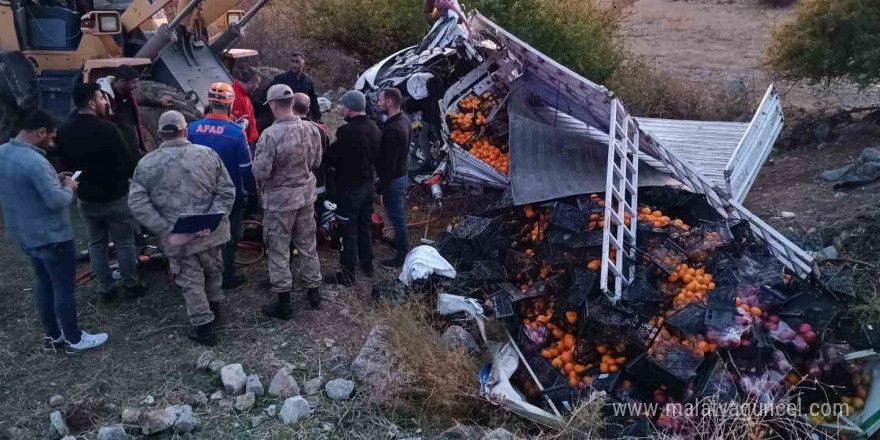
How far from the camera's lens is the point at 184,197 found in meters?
4.75

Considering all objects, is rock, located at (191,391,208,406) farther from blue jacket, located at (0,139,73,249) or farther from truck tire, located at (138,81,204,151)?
truck tire, located at (138,81,204,151)

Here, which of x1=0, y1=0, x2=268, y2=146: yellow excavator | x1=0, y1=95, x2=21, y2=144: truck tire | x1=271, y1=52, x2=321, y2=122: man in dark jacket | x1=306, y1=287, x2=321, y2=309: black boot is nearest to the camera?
x1=306, y1=287, x2=321, y2=309: black boot

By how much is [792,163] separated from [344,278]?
6.65m

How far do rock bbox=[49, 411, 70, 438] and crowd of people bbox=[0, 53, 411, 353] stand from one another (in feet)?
2.94

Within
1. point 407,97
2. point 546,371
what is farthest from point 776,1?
point 546,371

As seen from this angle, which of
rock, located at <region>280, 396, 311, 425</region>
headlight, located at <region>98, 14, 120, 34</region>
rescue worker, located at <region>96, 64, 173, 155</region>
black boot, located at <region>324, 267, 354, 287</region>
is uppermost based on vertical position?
headlight, located at <region>98, 14, 120, 34</region>

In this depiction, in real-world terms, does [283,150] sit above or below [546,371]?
above

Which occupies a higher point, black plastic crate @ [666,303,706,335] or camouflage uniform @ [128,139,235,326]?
camouflage uniform @ [128,139,235,326]

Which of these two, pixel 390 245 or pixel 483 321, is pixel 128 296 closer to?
pixel 390 245

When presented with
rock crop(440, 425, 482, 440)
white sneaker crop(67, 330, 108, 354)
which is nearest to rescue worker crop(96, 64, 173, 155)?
white sneaker crop(67, 330, 108, 354)

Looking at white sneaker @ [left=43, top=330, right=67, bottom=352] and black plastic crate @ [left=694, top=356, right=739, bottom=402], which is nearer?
black plastic crate @ [left=694, top=356, right=739, bottom=402]

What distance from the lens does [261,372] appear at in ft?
16.0

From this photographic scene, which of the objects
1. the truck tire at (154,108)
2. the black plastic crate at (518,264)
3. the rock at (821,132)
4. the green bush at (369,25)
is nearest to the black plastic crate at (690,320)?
the black plastic crate at (518,264)

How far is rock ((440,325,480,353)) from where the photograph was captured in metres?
5.19
